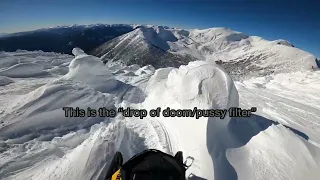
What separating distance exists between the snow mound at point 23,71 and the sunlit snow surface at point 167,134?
6165mm

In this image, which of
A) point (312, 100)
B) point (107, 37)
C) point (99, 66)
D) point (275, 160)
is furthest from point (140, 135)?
point (107, 37)

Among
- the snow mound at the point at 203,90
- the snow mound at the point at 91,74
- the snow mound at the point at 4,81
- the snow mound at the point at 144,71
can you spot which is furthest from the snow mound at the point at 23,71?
the snow mound at the point at 203,90

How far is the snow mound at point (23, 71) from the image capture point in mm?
20167

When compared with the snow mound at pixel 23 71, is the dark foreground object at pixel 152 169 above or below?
above

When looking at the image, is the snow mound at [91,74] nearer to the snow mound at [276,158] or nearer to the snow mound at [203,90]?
the snow mound at [203,90]

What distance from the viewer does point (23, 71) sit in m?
20.8

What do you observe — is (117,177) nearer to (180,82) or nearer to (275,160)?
(275,160)

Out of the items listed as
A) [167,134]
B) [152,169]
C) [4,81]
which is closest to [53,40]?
[4,81]

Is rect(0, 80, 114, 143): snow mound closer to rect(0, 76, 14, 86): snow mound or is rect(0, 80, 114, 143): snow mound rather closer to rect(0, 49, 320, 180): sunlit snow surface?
rect(0, 49, 320, 180): sunlit snow surface

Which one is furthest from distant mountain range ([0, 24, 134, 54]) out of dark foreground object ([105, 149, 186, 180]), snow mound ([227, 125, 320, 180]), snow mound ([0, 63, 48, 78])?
dark foreground object ([105, 149, 186, 180])

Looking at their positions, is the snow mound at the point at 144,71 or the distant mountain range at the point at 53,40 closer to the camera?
the snow mound at the point at 144,71

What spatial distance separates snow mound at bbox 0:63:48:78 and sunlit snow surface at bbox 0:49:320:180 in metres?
6.17

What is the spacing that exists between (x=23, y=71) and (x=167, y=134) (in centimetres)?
1699

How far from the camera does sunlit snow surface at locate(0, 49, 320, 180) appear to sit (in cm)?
613
